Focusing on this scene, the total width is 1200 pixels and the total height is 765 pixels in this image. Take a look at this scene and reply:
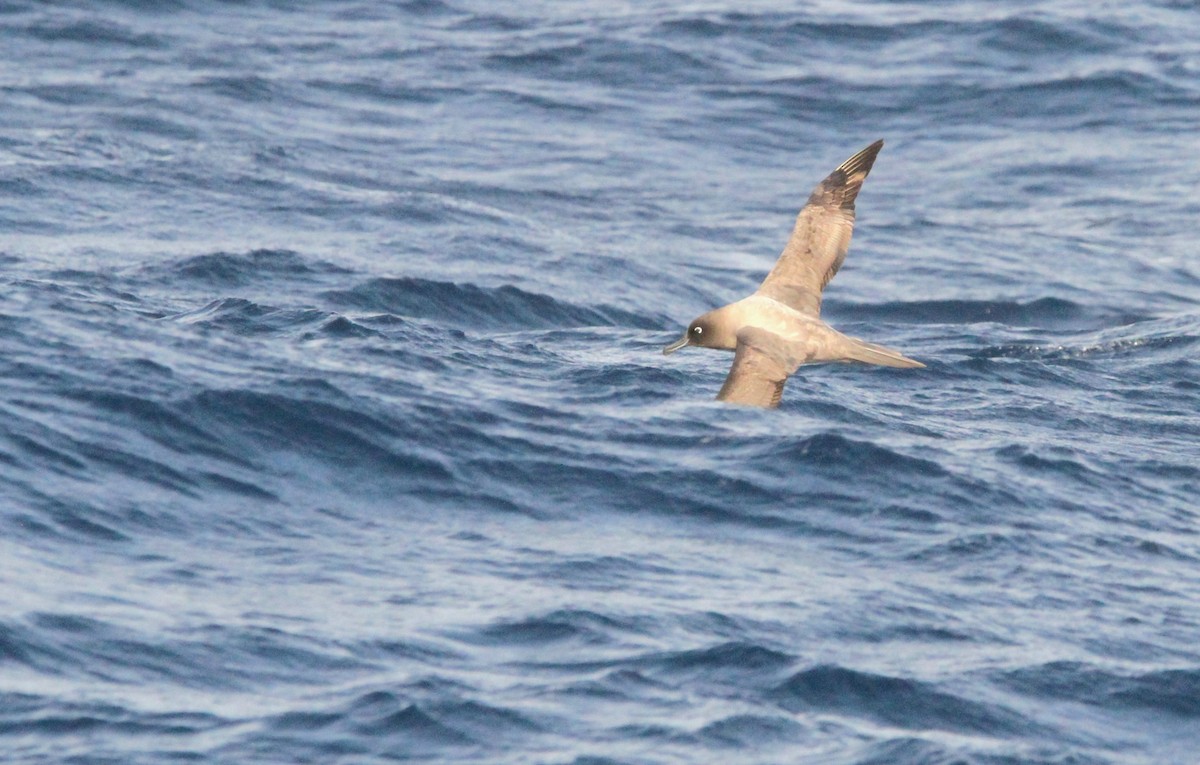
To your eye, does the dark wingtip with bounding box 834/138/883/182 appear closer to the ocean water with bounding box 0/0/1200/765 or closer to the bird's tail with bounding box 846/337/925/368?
the bird's tail with bounding box 846/337/925/368

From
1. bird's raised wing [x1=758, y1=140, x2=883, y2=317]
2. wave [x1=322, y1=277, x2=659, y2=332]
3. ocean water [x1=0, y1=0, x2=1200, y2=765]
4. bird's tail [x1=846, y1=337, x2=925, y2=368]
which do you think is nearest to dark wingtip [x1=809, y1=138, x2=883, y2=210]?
bird's raised wing [x1=758, y1=140, x2=883, y2=317]

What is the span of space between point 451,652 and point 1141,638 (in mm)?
4543

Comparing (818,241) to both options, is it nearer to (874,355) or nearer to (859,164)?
(859,164)

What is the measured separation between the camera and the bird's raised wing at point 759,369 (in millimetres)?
13070

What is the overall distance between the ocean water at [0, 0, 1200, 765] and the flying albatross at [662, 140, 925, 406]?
119cm

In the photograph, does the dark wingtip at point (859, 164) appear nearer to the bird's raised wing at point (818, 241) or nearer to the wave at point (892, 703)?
the bird's raised wing at point (818, 241)

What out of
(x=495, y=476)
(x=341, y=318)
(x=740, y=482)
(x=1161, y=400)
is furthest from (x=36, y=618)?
(x=1161, y=400)

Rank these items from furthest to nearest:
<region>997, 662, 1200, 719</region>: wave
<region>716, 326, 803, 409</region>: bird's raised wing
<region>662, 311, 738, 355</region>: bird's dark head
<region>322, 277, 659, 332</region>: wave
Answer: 1. <region>322, 277, 659, 332</region>: wave
2. <region>662, 311, 738, 355</region>: bird's dark head
3. <region>716, 326, 803, 409</region>: bird's raised wing
4. <region>997, 662, 1200, 719</region>: wave

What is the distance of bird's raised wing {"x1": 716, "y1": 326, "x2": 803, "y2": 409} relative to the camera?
13070 millimetres

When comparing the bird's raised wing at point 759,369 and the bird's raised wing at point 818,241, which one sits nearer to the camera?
the bird's raised wing at point 759,369

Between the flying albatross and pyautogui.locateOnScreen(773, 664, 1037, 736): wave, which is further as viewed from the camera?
the flying albatross

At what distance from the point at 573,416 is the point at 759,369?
10.2 feet

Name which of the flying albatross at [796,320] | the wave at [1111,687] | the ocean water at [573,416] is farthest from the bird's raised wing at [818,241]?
the wave at [1111,687]

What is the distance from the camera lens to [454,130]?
2794 centimetres
